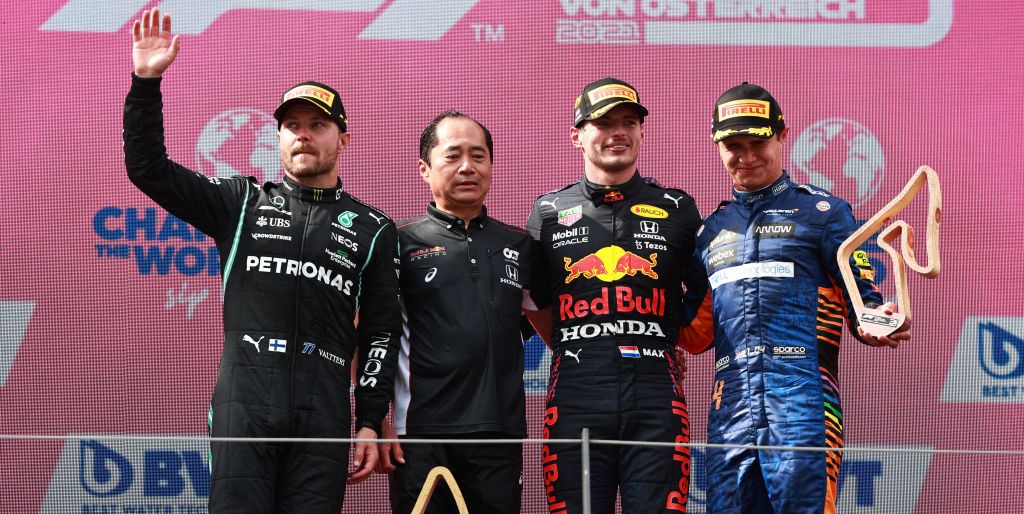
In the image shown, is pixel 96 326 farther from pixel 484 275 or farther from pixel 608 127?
pixel 608 127

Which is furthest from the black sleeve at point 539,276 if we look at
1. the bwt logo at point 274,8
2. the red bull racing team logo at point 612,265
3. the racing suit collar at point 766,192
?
the bwt logo at point 274,8

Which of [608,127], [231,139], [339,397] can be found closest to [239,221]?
[339,397]

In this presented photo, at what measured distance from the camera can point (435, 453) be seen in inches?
100

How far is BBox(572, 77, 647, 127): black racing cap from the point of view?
9.26 feet

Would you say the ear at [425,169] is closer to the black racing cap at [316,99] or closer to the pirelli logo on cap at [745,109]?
the black racing cap at [316,99]

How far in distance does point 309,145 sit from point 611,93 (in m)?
0.79

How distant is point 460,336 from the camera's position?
2627 mm

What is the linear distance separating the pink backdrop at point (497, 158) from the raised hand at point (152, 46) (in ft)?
4.35

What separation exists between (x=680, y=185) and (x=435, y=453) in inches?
65.0

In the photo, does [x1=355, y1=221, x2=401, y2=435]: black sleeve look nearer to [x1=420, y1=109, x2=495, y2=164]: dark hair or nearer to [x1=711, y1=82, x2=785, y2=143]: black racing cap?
[x1=420, y1=109, x2=495, y2=164]: dark hair

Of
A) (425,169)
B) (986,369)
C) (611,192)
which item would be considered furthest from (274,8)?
(986,369)

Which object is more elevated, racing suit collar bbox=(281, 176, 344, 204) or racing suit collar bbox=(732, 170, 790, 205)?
racing suit collar bbox=(732, 170, 790, 205)

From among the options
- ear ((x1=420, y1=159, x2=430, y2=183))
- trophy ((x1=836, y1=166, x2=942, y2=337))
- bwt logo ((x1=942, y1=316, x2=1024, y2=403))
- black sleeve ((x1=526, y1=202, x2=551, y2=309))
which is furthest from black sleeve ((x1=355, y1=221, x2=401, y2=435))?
bwt logo ((x1=942, y1=316, x2=1024, y2=403))

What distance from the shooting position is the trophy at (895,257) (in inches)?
93.7
